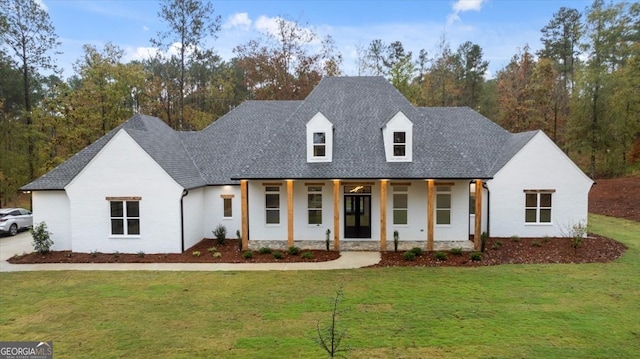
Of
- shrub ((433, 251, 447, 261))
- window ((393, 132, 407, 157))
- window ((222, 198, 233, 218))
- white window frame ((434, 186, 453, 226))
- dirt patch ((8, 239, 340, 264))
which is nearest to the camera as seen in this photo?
shrub ((433, 251, 447, 261))

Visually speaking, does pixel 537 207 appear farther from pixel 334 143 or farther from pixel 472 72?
pixel 472 72

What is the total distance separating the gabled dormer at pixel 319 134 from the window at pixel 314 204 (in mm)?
1621

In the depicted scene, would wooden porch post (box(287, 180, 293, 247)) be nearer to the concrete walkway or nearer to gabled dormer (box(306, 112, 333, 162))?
gabled dormer (box(306, 112, 333, 162))

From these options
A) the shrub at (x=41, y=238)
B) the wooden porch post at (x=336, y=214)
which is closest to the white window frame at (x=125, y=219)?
the shrub at (x=41, y=238)

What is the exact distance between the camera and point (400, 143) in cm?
1614

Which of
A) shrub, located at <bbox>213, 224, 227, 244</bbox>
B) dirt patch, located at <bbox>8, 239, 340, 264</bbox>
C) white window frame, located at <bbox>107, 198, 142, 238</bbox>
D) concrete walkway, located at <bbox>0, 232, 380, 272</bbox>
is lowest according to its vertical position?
concrete walkway, located at <bbox>0, 232, 380, 272</bbox>

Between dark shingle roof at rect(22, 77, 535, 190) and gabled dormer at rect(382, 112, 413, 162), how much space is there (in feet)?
1.04

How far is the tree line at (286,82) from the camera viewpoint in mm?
25578

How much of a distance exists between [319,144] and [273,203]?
12.5 ft

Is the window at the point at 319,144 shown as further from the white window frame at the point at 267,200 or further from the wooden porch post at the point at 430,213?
the wooden porch post at the point at 430,213

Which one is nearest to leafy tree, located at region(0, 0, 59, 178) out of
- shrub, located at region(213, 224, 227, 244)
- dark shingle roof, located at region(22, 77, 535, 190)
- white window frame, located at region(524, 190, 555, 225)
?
dark shingle roof, located at region(22, 77, 535, 190)

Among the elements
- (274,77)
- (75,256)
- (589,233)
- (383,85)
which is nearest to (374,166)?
(383,85)

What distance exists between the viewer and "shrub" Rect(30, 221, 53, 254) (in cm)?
1530

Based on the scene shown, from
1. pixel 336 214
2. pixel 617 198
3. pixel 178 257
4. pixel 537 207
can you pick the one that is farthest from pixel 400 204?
pixel 617 198
